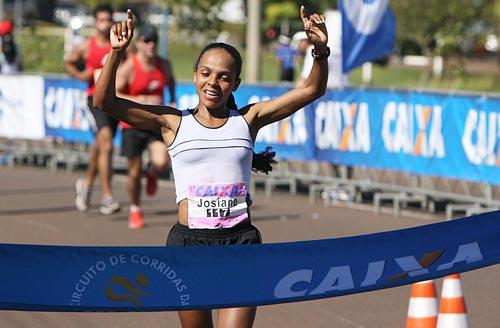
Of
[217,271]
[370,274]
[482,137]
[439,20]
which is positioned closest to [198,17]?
[439,20]

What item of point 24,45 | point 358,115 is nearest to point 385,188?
point 358,115

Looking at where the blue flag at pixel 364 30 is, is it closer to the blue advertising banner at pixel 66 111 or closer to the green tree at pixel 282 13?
the blue advertising banner at pixel 66 111

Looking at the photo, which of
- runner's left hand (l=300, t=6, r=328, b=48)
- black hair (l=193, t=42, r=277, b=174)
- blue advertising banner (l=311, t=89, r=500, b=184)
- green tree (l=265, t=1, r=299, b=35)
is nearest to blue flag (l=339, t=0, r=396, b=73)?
blue advertising banner (l=311, t=89, r=500, b=184)

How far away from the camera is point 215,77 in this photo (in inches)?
246

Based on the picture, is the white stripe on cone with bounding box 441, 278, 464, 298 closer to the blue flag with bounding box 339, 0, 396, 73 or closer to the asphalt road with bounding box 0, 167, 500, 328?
the asphalt road with bounding box 0, 167, 500, 328

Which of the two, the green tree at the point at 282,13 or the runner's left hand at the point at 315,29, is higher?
the runner's left hand at the point at 315,29

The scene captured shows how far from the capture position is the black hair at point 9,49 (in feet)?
82.2

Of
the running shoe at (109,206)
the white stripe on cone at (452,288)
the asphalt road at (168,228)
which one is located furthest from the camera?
the running shoe at (109,206)

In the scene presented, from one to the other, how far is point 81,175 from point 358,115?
5.40 meters

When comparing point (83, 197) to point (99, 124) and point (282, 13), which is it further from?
point (282, 13)

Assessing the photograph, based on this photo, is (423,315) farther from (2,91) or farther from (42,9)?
(42,9)

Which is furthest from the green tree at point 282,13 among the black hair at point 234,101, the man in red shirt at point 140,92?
the black hair at point 234,101

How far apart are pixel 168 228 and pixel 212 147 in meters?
7.14

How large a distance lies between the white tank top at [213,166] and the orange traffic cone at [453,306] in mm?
1927
